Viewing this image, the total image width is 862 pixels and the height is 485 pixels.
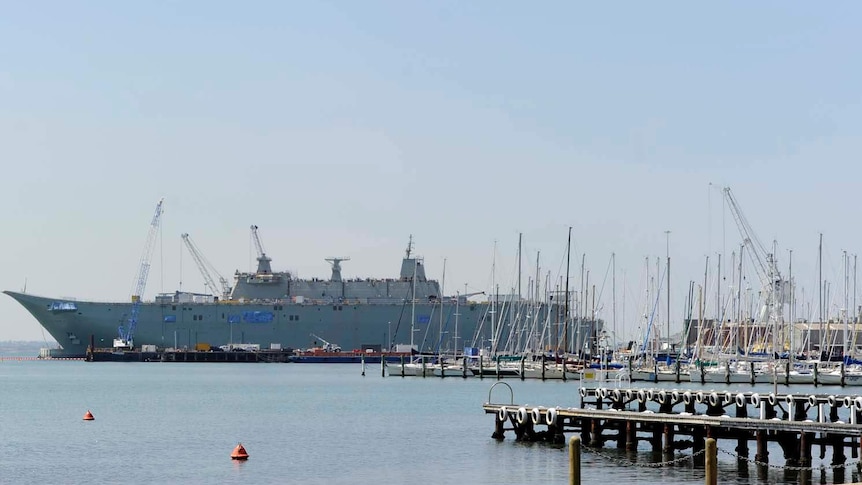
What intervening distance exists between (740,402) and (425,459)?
9955 mm

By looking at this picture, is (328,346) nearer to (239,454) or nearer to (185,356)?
(185,356)

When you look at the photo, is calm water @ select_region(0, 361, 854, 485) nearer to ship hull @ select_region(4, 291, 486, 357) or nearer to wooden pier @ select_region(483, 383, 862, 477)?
wooden pier @ select_region(483, 383, 862, 477)

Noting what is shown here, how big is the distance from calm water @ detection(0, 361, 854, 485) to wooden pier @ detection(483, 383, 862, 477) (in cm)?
71

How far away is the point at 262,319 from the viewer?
142 meters

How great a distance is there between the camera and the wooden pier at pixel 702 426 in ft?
119

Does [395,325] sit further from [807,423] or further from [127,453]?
[807,423]

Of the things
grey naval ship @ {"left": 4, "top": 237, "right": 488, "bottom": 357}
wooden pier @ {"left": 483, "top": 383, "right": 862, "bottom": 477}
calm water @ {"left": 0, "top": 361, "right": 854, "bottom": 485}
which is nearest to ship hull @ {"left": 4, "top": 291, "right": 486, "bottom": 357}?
grey naval ship @ {"left": 4, "top": 237, "right": 488, "bottom": 357}

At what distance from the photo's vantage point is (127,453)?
43812mm

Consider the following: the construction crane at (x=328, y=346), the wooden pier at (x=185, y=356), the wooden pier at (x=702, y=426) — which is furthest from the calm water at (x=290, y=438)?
the construction crane at (x=328, y=346)

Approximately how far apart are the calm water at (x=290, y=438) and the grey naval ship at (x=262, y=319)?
50.6 meters

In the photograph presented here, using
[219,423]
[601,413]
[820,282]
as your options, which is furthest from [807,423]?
[820,282]

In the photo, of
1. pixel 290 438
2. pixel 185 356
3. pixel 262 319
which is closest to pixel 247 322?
pixel 262 319

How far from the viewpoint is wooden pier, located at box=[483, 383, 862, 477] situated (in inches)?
1428

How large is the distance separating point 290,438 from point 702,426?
639 inches
